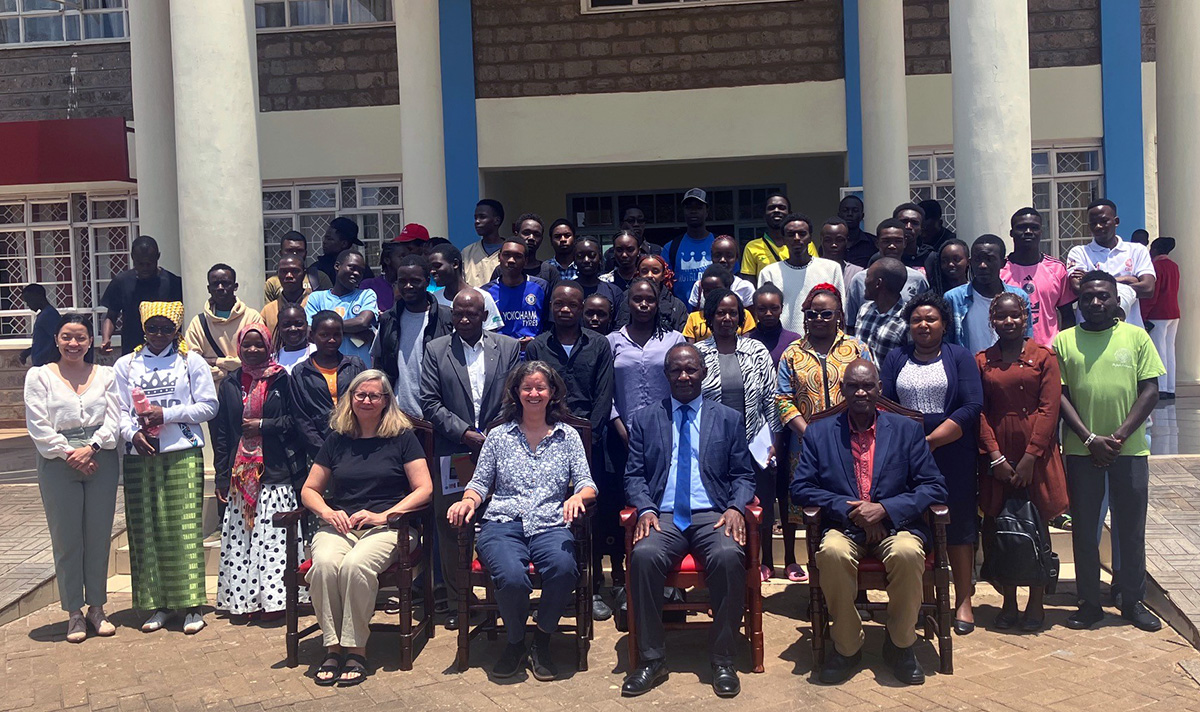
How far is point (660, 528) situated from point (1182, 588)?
2.74 m

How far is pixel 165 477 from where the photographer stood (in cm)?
611

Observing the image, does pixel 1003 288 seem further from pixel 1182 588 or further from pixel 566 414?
pixel 566 414

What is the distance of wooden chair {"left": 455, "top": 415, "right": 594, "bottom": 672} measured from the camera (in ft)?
17.3

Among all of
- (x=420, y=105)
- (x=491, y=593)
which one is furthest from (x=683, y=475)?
(x=420, y=105)

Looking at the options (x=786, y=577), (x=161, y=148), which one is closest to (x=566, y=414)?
(x=786, y=577)

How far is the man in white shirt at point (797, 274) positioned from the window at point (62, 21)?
1055cm

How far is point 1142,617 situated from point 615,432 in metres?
2.78

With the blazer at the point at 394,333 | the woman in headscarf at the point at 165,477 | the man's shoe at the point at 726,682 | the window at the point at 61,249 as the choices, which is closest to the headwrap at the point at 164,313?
the woman in headscarf at the point at 165,477

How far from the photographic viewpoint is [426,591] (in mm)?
5797

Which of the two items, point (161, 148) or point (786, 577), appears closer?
point (786, 577)

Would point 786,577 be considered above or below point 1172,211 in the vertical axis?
below

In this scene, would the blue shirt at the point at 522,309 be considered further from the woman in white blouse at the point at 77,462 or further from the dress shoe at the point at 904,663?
the dress shoe at the point at 904,663

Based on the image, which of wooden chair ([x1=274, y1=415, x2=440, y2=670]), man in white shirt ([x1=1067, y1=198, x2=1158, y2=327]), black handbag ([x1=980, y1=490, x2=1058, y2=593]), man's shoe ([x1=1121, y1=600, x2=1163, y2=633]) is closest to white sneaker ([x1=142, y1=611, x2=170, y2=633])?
wooden chair ([x1=274, y1=415, x2=440, y2=670])

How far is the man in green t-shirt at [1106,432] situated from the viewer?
5492mm
